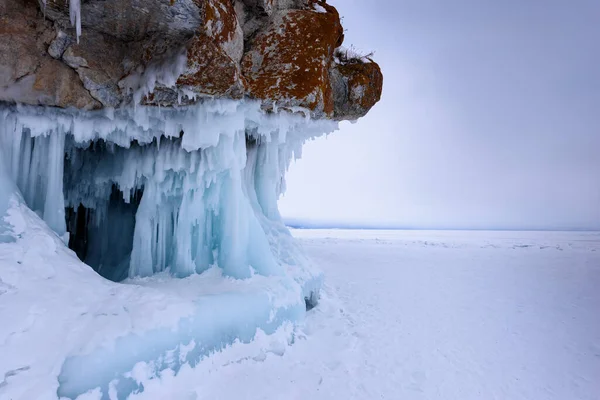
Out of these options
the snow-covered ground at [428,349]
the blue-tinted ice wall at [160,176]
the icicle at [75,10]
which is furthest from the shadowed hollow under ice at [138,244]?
the icicle at [75,10]

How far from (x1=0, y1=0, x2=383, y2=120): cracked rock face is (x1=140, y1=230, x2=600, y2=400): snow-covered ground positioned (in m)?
4.20

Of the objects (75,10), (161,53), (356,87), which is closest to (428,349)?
(356,87)

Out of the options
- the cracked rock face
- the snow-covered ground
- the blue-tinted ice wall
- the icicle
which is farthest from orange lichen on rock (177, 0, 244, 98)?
the snow-covered ground

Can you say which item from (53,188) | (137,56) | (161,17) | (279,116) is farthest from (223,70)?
(53,188)

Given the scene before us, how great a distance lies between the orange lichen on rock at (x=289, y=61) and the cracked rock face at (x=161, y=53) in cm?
2

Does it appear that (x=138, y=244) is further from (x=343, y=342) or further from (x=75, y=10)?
(x=343, y=342)

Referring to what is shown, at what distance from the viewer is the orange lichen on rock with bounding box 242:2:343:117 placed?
18.9ft

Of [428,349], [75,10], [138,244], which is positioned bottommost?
[428,349]

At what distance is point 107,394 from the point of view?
3.17 meters

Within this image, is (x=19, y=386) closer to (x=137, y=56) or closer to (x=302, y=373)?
(x=302, y=373)

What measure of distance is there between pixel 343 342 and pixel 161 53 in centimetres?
582

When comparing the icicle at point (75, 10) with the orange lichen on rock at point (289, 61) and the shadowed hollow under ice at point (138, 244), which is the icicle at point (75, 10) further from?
the orange lichen on rock at point (289, 61)

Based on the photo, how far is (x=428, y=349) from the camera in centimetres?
591

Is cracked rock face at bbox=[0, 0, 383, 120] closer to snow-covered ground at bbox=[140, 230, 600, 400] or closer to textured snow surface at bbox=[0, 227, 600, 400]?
textured snow surface at bbox=[0, 227, 600, 400]
